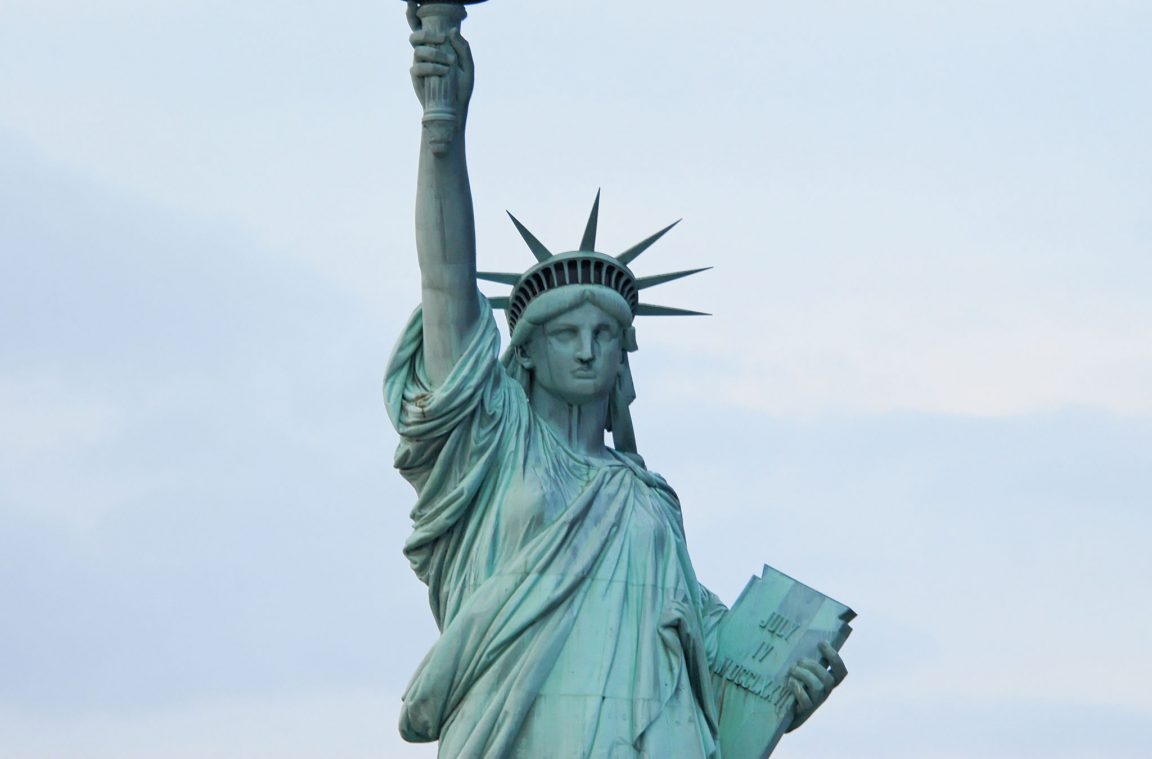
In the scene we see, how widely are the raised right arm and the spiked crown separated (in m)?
0.86

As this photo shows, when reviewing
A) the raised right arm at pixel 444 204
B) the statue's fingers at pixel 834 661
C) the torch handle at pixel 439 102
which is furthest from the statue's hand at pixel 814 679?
the torch handle at pixel 439 102

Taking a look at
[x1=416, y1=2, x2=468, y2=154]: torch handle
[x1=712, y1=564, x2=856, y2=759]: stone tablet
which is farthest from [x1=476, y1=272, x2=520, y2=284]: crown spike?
[x1=712, y1=564, x2=856, y2=759]: stone tablet

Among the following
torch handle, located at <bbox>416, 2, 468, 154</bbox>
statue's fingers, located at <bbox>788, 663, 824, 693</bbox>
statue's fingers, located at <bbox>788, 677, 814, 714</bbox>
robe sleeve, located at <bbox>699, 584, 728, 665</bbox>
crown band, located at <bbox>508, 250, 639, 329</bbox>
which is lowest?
statue's fingers, located at <bbox>788, 677, 814, 714</bbox>

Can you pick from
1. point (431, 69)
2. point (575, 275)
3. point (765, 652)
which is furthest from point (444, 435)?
point (765, 652)

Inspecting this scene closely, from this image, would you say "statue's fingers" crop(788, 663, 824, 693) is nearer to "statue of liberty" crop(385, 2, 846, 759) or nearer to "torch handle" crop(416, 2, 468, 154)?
"statue of liberty" crop(385, 2, 846, 759)

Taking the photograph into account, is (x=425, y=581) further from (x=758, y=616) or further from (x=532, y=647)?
(x=758, y=616)

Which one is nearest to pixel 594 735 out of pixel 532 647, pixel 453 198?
pixel 532 647

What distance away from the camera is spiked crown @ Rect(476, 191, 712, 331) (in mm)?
19484

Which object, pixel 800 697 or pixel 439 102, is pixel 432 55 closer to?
pixel 439 102

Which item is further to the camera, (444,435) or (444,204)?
(444,435)

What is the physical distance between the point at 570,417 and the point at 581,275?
1015mm

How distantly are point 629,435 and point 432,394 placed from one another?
1.98 m

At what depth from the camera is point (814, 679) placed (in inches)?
754

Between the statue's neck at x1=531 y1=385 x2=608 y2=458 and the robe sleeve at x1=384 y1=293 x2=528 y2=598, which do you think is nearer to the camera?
the robe sleeve at x1=384 y1=293 x2=528 y2=598
